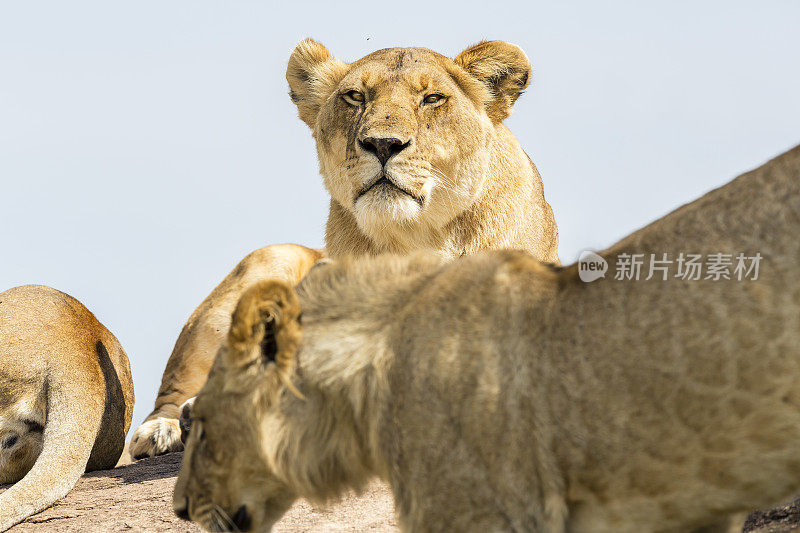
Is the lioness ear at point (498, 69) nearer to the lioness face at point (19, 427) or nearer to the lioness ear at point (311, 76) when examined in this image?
the lioness ear at point (311, 76)

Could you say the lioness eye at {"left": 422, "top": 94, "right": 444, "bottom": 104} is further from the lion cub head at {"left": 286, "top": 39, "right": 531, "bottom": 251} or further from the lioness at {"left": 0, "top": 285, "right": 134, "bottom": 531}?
the lioness at {"left": 0, "top": 285, "right": 134, "bottom": 531}

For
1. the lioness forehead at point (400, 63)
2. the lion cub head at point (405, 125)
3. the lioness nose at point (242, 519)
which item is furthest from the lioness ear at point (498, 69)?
the lioness nose at point (242, 519)

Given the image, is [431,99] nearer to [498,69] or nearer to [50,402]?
[498,69]

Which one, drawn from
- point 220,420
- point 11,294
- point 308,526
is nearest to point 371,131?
point 308,526

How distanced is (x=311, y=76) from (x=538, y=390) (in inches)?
161

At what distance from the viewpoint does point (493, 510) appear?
3037 millimetres

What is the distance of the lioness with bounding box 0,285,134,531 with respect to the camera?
607 cm

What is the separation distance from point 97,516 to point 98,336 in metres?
2.11

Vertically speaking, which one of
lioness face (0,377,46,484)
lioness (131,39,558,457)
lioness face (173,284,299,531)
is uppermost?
lioness (131,39,558,457)

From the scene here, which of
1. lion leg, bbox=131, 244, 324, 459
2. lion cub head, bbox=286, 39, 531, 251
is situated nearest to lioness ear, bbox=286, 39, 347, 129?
lion cub head, bbox=286, 39, 531, 251

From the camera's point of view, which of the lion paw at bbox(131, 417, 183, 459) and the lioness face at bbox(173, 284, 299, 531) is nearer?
the lioness face at bbox(173, 284, 299, 531)

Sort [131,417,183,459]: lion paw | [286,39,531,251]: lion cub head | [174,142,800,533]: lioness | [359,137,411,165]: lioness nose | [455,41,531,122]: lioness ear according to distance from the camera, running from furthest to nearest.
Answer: [131,417,183,459]: lion paw < [455,41,531,122]: lioness ear < [286,39,531,251]: lion cub head < [359,137,411,165]: lioness nose < [174,142,800,533]: lioness

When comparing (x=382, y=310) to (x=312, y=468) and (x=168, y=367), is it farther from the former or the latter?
(x=168, y=367)

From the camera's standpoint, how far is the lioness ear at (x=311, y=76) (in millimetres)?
6660
